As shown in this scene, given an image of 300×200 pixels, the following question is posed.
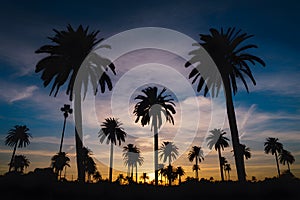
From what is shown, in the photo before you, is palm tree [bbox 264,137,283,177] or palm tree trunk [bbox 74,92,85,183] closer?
palm tree trunk [bbox 74,92,85,183]

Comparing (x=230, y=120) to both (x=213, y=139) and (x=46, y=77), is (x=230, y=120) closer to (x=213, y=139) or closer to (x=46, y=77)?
(x=46, y=77)

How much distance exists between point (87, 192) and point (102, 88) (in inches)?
533

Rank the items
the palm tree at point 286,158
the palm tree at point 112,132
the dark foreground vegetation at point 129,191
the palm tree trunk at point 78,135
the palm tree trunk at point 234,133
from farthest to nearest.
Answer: the palm tree at point 286,158
the palm tree at point 112,132
the palm tree trunk at point 234,133
the palm tree trunk at point 78,135
the dark foreground vegetation at point 129,191

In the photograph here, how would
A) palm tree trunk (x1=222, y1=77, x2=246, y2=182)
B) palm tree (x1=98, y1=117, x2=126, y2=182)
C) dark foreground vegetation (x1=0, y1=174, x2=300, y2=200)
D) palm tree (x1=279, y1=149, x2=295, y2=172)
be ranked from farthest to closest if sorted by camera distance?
1. palm tree (x1=279, y1=149, x2=295, y2=172)
2. palm tree (x1=98, y1=117, x2=126, y2=182)
3. palm tree trunk (x1=222, y1=77, x2=246, y2=182)
4. dark foreground vegetation (x1=0, y1=174, x2=300, y2=200)

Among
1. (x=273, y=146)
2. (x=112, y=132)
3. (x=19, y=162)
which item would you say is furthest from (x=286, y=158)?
(x=19, y=162)

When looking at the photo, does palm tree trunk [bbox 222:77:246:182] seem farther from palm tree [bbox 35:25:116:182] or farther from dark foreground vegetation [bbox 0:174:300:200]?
palm tree [bbox 35:25:116:182]

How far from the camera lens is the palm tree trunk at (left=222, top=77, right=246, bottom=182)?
22188 millimetres

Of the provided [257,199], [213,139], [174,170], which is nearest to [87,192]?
[257,199]

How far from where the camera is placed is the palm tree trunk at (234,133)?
22188 millimetres

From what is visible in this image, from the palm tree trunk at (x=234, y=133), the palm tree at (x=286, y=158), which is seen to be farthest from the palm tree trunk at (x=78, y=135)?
the palm tree at (x=286, y=158)

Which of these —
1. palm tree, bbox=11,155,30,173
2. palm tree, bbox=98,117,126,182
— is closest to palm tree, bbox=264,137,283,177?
palm tree, bbox=98,117,126,182

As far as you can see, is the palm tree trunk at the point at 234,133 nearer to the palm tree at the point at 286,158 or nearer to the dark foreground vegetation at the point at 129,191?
the dark foreground vegetation at the point at 129,191

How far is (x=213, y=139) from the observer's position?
69.3 metres

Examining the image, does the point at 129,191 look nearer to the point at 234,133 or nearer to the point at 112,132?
the point at 234,133
